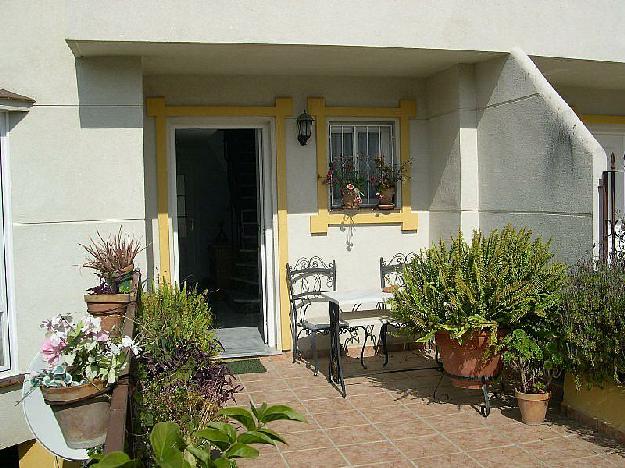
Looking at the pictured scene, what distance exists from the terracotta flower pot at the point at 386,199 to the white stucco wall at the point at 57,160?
9.64 feet

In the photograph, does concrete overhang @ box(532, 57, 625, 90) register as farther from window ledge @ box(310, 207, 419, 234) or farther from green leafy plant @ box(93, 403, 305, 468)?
green leafy plant @ box(93, 403, 305, 468)

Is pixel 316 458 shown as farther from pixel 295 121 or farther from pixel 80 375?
pixel 295 121

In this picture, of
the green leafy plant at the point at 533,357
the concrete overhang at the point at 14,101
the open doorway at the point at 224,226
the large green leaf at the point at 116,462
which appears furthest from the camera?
the open doorway at the point at 224,226

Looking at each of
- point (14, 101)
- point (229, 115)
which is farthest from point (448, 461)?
point (14, 101)

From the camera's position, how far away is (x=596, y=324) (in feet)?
14.8

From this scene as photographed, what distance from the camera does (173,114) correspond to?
7.09 meters

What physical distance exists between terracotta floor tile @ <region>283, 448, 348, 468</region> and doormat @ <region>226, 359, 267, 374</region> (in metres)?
2.24

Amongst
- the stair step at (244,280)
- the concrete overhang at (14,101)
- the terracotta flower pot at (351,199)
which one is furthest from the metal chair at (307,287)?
the concrete overhang at (14,101)

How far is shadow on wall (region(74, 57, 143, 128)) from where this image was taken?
19.3ft

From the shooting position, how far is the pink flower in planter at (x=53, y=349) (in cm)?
292

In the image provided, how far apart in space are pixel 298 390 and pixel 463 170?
2.93 meters

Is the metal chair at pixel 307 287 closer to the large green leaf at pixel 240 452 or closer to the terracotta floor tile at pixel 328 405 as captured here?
the terracotta floor tile at pixel 328 405

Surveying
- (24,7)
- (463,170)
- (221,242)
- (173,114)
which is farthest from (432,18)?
(221,242)

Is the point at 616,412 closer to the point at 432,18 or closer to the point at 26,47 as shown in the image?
the point at 432,18
